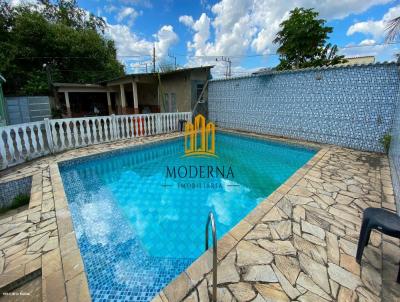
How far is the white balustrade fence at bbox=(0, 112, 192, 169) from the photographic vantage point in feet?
17.2

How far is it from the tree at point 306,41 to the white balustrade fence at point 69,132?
9062 millimetres

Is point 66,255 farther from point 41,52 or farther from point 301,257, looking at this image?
point 41,52

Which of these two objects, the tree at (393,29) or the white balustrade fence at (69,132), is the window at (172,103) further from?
the tree at (393,29)

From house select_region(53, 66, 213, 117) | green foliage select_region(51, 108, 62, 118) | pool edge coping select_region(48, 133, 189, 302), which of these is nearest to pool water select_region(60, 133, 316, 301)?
pool edge coping select_region(48, 133, 189, 302)

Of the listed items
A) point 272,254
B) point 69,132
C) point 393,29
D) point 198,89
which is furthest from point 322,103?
point 69,132

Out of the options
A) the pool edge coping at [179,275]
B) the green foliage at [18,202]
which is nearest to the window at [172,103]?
the pool edge coping at [179,275]

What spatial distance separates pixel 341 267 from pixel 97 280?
111 inches

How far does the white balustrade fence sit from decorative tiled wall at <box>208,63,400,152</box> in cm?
335

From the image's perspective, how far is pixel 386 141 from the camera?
6242 mm

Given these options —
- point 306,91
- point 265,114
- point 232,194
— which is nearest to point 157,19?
point 265,114

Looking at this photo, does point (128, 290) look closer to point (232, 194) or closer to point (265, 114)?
point (232, 194)

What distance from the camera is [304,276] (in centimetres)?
207

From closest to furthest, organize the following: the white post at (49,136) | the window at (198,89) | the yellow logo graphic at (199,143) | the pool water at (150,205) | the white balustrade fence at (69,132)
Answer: the pool water at (150,205), the white balustrade fence at (69,132), the white post at (49,136), the yellow logo graphic at (199,143), the window at (198,89)

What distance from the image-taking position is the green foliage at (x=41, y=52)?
14.8 metres
